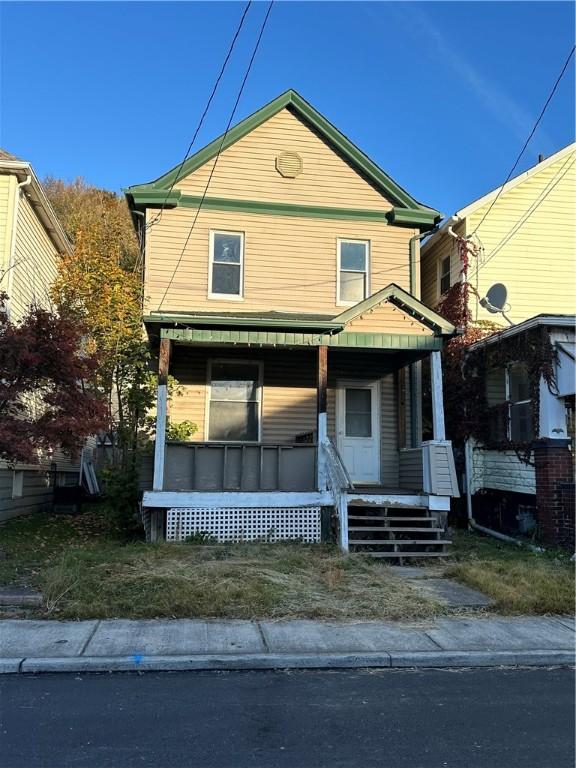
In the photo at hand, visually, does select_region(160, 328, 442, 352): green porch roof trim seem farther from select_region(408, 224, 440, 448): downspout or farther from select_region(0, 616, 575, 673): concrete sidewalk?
select_region(0, 616, 575, 673): concrete sidewalk

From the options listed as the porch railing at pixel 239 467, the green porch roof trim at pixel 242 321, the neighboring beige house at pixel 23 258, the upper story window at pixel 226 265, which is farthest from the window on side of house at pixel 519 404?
the neighboring beige house at pixel 23 258

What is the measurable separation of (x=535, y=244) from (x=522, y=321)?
2070 mm

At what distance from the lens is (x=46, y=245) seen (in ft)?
56.2

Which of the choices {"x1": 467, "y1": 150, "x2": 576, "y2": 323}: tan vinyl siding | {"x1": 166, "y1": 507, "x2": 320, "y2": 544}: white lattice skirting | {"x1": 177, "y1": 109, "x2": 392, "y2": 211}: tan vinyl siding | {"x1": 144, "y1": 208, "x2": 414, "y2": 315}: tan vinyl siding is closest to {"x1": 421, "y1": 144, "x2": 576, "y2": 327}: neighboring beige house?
{"x1": 467, "y1": 150, "x2": 576, "y2": 323}: tan vinyl siding

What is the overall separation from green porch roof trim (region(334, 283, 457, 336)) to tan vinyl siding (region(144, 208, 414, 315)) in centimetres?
244

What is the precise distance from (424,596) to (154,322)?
6.40m

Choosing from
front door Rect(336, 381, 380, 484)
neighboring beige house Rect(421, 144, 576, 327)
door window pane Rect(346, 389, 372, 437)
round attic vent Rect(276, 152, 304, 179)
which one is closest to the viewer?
front door Rect(336, 381, 380, 484)

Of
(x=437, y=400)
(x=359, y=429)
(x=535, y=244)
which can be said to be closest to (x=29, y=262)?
(x=359, y=429)

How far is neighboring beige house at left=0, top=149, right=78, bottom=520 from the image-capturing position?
1351 cm

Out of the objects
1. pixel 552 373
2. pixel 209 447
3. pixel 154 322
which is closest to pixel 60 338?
pixel 154 322

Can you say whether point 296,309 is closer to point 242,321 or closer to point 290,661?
point 242,321

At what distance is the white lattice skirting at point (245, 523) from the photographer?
11.1 m

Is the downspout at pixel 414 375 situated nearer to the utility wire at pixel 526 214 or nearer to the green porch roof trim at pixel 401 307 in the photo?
the utility wire at pixel 526 214

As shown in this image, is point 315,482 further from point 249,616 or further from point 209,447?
point 249,616
